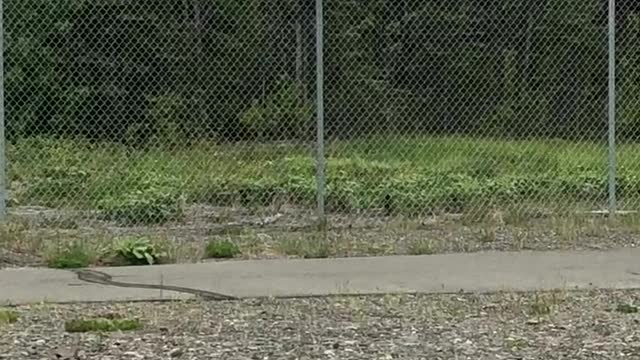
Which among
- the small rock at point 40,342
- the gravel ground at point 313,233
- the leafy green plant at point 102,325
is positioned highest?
the leafy green plant at point 102,325

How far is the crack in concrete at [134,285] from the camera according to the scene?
7213mm

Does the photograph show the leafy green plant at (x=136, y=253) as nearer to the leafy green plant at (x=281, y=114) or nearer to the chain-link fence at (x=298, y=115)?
the chain-link fence at (x=298, y=115)

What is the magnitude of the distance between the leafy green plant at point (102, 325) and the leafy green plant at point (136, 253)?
210cm

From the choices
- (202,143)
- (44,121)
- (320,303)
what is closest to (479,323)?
(320,303)

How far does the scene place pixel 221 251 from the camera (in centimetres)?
879

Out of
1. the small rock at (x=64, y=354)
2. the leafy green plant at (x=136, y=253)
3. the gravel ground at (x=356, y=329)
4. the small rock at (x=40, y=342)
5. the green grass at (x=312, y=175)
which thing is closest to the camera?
the small rock at (x=64, y=354)

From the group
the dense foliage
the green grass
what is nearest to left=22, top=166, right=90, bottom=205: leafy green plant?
the green grass

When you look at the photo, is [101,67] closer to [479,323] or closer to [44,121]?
[44,121]

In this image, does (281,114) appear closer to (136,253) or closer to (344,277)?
(136,253)

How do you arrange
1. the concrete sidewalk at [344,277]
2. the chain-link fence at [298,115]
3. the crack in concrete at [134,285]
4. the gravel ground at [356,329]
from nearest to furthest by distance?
1. the gravel ground at [356,329]
2. the crack in concrete at [134,285]
3. the concrete sidewalk at [344,277]
4. the chain-link fence at [298,115]

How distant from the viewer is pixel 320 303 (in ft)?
23.2

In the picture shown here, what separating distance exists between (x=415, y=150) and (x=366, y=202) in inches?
76.5

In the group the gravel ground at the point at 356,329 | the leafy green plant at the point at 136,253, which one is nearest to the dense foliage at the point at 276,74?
the leafy green plant at the point at 136,253

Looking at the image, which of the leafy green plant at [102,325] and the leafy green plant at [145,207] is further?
the leafy green plant at [145,207]
